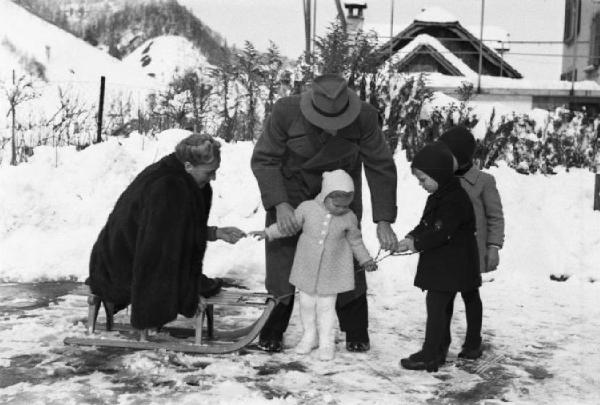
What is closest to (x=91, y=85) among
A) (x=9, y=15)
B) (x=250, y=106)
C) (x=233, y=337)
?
(x=9, y=15)

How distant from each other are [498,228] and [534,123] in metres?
5.83

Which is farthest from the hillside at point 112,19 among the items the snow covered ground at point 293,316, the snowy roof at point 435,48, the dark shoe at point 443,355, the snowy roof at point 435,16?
the dark shoe at point 443,355

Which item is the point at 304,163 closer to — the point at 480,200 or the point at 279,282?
the point at 279,282

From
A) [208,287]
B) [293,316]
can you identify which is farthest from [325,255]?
[293,316]

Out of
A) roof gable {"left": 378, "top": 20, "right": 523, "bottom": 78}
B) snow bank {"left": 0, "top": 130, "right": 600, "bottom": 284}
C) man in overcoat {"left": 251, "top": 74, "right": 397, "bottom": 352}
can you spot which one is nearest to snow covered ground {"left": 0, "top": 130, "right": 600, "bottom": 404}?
snow bank {"left": 0, "top": 130, "right": 600, "bottom": 284}

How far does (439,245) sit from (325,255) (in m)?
0.67

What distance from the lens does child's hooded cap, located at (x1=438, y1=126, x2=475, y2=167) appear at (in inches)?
190

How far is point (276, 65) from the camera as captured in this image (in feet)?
34.7

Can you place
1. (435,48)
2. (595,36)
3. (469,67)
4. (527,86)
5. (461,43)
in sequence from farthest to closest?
(461,43), (469,67), (435,48), (595,36), (527,86)

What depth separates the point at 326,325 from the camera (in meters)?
4.65

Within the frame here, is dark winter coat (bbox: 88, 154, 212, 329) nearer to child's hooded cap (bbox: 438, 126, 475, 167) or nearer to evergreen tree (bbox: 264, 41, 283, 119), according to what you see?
child's hooded cap (bbox: 438, 126, 475, 167)

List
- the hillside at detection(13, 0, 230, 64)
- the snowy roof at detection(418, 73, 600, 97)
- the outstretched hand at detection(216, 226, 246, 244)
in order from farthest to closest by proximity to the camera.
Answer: the hillside at detection(13, 0, 230, 64) < the snowy roof at detection(418, 73, 600, 97) < the outstretched hand at detection(216, 226, 246, 244)

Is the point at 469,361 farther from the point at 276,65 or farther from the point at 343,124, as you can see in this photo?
the point at 276,65

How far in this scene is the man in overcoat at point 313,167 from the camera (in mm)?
4688
